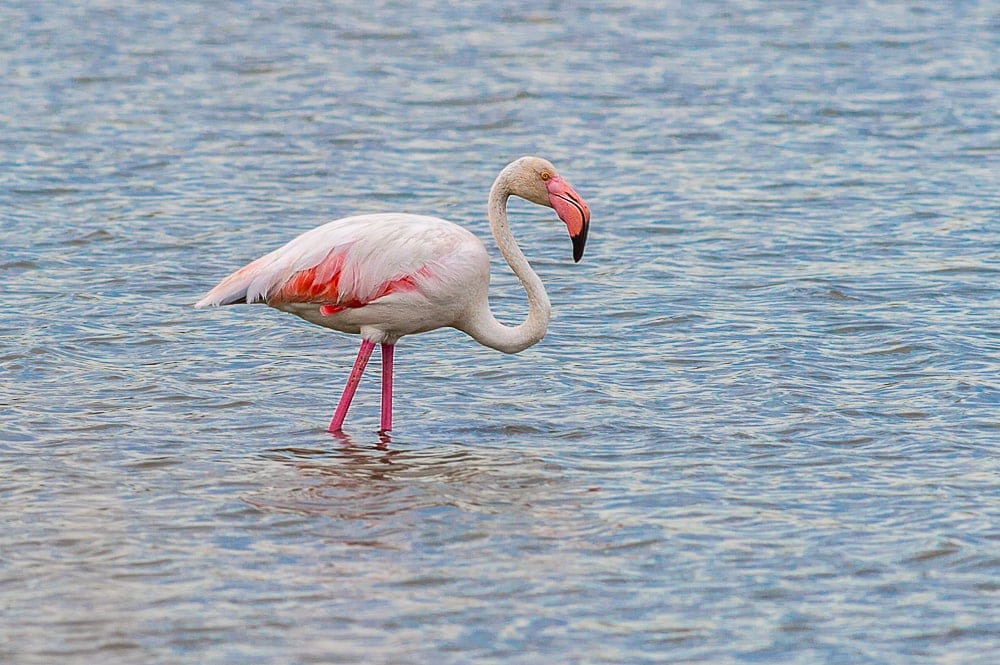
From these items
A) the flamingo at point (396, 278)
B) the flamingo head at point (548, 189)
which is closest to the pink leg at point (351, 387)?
the flamingo at point (396, 278)

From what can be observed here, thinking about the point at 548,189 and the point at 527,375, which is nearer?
the point at 548,189

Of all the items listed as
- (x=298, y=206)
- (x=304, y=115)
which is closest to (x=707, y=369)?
(x=298, y=206)

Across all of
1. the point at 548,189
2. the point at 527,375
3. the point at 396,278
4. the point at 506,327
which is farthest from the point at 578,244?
the point at 527,375

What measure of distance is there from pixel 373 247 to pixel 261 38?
44.4 feet

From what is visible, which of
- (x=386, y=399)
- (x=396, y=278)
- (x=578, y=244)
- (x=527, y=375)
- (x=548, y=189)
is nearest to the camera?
(x=396, y=278)

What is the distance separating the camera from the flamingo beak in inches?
338

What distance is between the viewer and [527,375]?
394 inches

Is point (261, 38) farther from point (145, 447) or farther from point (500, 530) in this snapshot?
point (500, 530)

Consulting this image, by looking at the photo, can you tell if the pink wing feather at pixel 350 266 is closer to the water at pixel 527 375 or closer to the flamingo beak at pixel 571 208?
the flamingo beak at pixel 571 208

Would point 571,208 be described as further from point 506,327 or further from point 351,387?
point 351,387

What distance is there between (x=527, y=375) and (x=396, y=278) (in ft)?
5.86

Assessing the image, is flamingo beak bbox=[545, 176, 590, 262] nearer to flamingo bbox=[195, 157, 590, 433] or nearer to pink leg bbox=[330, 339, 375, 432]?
flamingo bbox=[195, 157, 590, 433]

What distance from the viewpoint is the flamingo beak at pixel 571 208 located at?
8578 millimetres

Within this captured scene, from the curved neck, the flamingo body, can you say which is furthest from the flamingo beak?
the flamingo body
